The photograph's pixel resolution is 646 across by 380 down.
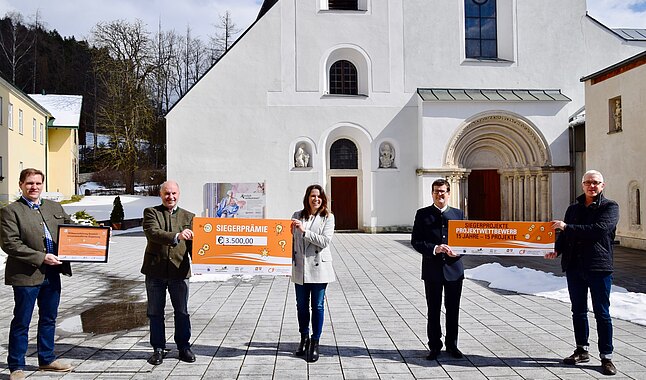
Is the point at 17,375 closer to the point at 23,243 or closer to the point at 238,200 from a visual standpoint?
the point at 23,243

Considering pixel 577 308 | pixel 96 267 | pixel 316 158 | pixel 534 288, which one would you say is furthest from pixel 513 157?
pixel 577 308

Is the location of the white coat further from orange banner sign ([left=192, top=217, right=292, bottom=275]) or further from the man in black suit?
the man in black suit

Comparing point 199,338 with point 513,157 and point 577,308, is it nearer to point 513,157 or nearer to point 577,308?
point 577,308

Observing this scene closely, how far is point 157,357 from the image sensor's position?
17.8 feet

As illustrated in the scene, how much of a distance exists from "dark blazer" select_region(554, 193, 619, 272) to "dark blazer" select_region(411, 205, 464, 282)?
3.52ft

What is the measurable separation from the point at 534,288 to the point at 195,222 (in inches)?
262

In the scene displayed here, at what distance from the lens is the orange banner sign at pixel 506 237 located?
579cm

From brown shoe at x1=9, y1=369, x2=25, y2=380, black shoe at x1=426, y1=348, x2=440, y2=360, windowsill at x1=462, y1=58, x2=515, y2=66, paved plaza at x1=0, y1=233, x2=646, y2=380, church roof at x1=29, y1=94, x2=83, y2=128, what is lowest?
paved plaza at x1=0, y1=233, x2=646, y2=380

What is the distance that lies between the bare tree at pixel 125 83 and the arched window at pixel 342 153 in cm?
2367

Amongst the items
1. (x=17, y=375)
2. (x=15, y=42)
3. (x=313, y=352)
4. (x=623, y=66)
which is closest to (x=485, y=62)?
(x=623, y=66)

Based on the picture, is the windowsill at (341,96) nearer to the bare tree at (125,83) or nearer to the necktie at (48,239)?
the necktie at (48,239)

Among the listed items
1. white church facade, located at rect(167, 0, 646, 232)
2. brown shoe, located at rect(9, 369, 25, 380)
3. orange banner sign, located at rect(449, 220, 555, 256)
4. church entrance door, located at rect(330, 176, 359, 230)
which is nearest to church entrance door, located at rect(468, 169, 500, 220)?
white church facade, located at rect(167, 0, 646, 232)

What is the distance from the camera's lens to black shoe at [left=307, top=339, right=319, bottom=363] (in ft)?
18.1

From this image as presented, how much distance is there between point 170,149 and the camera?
20969 millimetres
